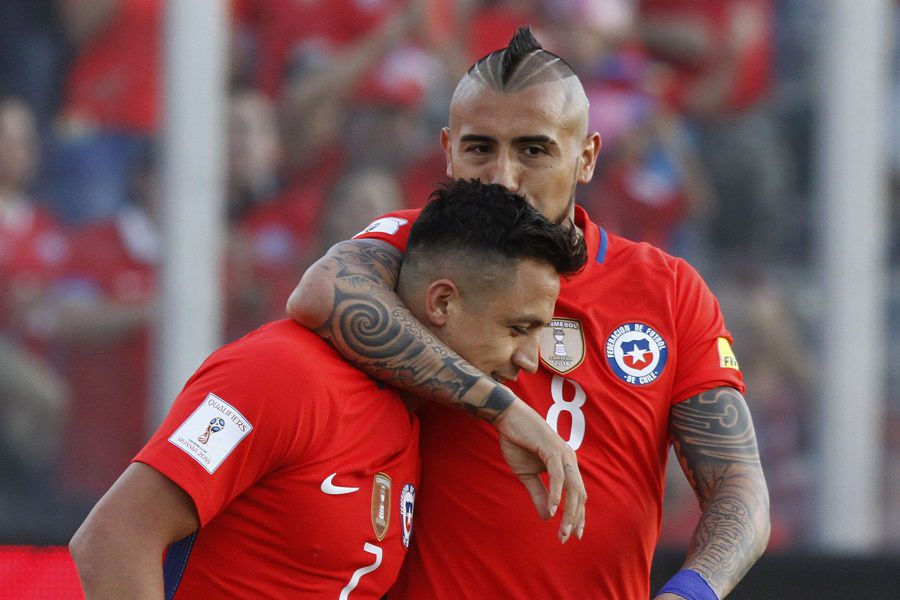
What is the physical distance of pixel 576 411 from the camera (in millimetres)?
2863

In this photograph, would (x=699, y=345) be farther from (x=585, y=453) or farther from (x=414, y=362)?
(x=414, y=362)

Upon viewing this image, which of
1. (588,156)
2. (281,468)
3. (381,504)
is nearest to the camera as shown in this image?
(281,468)

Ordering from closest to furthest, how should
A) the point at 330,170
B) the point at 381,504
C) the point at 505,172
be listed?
the point at 381,504 < the point at 505,172 < the point at 330,170

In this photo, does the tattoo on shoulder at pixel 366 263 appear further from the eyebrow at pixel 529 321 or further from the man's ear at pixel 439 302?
the eyebrow at pixel 529 321

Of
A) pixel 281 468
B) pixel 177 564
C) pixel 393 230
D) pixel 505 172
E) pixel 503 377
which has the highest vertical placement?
pixel 505 172

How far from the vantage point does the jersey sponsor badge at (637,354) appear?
286cm

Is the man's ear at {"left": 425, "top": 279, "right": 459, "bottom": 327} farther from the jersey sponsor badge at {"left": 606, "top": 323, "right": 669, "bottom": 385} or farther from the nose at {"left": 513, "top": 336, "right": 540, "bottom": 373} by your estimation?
the jersey sponsor badge at {"left": 606, "top": 323, "right": 669, "bottom": 385}

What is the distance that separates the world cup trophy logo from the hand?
0.53 m

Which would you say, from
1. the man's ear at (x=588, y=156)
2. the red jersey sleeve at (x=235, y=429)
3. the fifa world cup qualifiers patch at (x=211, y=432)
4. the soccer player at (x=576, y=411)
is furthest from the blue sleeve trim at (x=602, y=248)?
the fifa world cup qualifiers patch at (x=211, y=432)

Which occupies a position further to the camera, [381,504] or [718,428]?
[718,428]

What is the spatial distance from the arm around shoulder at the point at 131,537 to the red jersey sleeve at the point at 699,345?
3.61 feet

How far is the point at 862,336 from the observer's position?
18.2 feet

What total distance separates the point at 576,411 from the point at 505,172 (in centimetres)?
54

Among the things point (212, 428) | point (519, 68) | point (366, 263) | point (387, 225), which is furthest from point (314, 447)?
point (519, 68)
